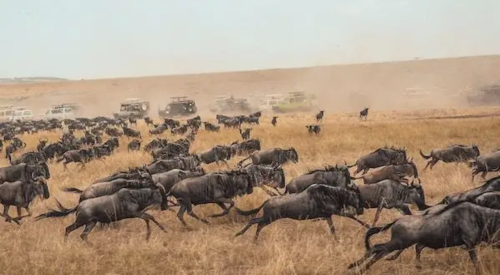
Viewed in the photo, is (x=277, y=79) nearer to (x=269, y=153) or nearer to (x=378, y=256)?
(x=269, y=153)

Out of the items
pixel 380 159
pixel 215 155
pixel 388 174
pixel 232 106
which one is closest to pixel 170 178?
pixel 388 174

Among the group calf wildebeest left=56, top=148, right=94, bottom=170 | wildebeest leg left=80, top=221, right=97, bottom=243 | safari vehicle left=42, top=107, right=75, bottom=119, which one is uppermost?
wildebeest leg left=80, top=221, right=97, bottom=243

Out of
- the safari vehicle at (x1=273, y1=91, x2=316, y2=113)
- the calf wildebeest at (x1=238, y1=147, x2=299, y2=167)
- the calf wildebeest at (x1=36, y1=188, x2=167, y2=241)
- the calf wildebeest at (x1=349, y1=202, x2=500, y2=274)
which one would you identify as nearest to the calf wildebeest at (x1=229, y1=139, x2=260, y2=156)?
the calf wildebeest at (x1=238, y1=147, x2=299, y2=167)

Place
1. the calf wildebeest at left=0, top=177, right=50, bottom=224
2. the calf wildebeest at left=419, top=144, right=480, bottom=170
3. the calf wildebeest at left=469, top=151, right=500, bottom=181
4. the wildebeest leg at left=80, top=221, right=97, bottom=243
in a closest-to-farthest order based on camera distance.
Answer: the wildebeest leg at left=80, top=221, right=97, bottom=243 < the calf wildebeest at left=0, top=177, right=50, bottom=224 < the calf wildebeest at left=469, top=151, right=500, bottom=181 < the calf wildebeest at left=419, top=144, right=480, bottom=170

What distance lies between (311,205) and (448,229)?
7.96 ft

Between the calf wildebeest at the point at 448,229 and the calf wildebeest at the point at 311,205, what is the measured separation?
75.7 inches

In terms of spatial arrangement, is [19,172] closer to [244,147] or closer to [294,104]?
[244,147]

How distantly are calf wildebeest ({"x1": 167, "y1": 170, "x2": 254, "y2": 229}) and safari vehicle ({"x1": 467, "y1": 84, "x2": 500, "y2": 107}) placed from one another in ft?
152

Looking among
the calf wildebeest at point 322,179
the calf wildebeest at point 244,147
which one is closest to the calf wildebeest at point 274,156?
the calf wildebeest at point 244,147

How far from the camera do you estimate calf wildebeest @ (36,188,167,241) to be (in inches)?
319

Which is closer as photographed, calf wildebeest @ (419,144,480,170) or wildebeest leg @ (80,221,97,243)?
wildebeest leg @ (80,221,97,243)

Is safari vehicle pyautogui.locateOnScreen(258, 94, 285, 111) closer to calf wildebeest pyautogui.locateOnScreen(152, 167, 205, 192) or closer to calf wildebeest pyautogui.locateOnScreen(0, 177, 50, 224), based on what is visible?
calf wildebeest pyautogui.locateOnScreen(152, 167, 205, 192)

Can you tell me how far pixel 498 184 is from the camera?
7586 millimetres

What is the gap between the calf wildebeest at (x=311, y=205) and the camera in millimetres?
7812
